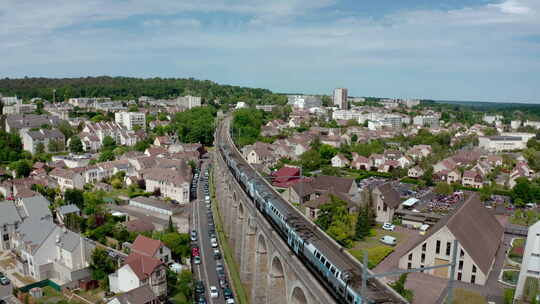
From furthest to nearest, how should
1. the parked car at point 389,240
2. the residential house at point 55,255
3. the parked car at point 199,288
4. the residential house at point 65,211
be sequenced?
1. the residential house at point 65,211
2. the parked car at point 389,240
3. the residential house at point 55,255
4. the parked car at point 199,288

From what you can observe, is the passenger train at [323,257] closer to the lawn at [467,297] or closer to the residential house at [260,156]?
the lawn at [467,297]

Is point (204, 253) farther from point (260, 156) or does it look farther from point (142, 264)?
point (260, 156)

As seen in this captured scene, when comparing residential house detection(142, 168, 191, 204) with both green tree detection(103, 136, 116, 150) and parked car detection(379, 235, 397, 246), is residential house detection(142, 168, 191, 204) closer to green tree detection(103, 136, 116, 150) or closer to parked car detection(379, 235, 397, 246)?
parked car detection(379, 235, 397, 246)

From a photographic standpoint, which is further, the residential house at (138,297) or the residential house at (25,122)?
the residential house at (25,122)

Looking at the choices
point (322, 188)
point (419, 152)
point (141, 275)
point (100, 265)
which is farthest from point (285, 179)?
point (419, 152)

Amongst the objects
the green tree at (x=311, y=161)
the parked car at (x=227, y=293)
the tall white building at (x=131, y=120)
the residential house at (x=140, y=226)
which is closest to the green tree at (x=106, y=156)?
the tall white building at (x=131, y=120)

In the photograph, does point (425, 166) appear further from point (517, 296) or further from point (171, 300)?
point (171, 300)

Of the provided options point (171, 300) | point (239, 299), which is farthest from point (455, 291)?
point (171, 300)
